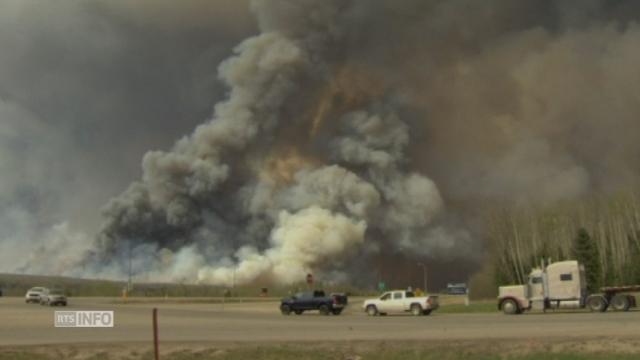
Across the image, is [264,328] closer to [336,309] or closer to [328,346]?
[328,346]

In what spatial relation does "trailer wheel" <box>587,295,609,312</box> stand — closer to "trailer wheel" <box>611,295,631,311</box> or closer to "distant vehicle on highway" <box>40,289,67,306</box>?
"trailer wheel" <box>611,295,631,311</box>

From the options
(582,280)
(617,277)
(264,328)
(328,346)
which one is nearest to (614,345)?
(328,346)

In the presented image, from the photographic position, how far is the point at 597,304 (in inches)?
1876

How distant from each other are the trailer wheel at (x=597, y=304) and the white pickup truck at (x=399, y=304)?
354 inches

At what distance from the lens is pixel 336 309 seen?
5272 centimetres

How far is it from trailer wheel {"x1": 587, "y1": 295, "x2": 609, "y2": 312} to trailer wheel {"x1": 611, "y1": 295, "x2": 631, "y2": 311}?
1.45ft

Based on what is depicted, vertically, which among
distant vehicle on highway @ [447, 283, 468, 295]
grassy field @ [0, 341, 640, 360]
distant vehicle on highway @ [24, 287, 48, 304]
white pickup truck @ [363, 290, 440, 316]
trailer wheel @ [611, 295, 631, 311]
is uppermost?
distant vehicle on highway @ [24, 287, 48, 304]

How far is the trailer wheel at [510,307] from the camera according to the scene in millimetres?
48531

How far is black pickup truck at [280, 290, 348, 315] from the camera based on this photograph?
52.9 meters

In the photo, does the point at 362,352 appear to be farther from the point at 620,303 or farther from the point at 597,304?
the point at 620,303

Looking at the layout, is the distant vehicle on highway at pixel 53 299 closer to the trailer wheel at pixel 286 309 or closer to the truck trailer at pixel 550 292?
the trailer wheel at pixel 286 309

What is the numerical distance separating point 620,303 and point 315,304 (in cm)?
1838

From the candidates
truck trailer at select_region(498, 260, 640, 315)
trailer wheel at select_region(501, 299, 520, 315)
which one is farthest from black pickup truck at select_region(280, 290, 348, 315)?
trailer wheel at select_region(501, 299, 520, 315)

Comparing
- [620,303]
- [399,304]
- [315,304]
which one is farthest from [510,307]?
[315,304]
